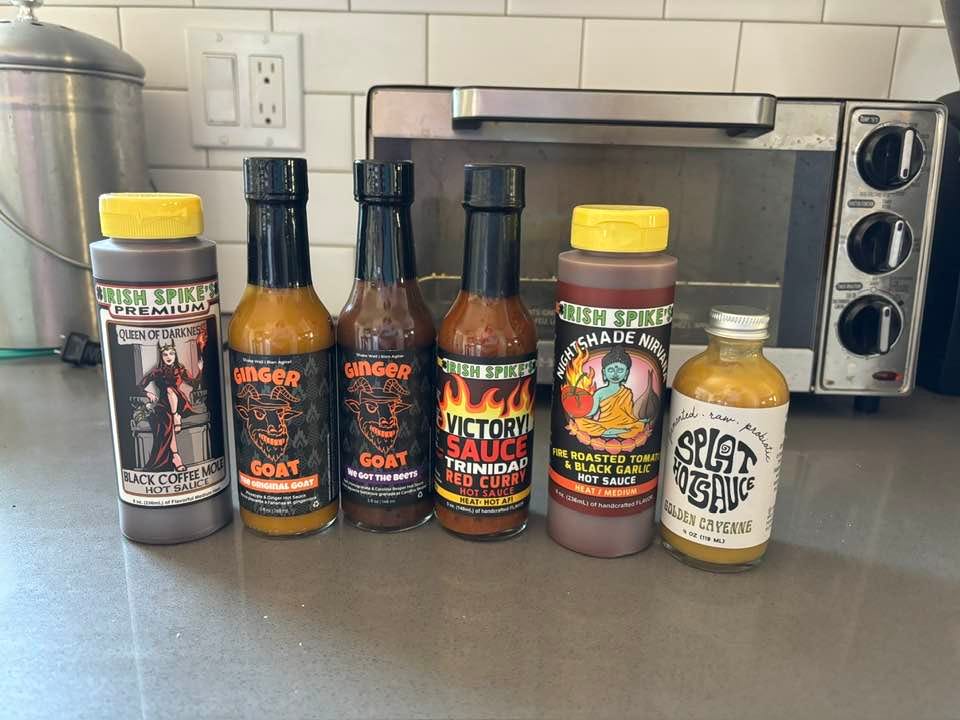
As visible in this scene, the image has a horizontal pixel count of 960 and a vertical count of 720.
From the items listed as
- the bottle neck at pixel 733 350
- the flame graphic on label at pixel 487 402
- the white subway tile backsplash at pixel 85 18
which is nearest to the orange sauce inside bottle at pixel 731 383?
the bottle neck at pixel 733 350

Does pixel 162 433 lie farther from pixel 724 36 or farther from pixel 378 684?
pixel 724 36

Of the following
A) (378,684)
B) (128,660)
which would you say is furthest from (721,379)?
(128,660)

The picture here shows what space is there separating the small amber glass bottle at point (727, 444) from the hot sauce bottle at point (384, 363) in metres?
0.18

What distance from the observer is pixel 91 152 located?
0.82m

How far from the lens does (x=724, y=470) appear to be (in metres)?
0.48

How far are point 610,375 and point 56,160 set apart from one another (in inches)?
26.3

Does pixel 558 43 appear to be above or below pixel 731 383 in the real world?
above

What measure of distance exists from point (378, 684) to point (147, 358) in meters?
0.25

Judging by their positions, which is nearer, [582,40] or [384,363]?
[384,363]

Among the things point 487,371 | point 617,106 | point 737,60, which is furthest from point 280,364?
point 737,60

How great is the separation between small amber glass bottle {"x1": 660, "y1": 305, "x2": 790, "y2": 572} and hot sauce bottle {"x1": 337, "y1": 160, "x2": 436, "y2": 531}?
18 centimetres

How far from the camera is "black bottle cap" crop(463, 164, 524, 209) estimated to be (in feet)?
1.52

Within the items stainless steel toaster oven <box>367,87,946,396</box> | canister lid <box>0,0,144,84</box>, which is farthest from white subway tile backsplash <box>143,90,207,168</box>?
stainless steel toaster oven <box>367,87,946,396</box>

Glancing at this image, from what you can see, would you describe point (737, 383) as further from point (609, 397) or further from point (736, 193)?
point (736, 193)
